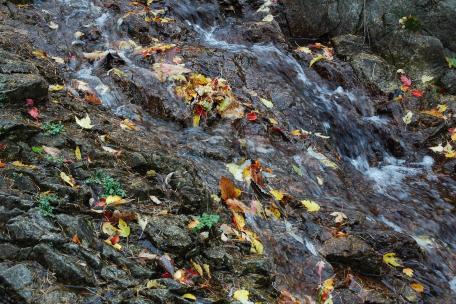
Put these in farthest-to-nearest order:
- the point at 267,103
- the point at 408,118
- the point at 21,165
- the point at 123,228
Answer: the point at 408,118, the point at 267,103, the point at 21,165, the point at 123,228

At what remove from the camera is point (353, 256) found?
4.70 m

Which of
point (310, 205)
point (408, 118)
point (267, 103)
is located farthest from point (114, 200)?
point (408, 118)

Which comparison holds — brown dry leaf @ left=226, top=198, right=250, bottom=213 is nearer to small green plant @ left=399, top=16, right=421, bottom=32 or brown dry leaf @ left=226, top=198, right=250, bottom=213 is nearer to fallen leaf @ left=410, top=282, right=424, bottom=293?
fallen leaf @ left=410, top=282, right=424, bottom=293

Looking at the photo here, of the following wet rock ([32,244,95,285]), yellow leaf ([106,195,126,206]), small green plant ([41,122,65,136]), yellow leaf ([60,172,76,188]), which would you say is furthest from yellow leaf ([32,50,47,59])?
wet rock ([32,244,95,285])

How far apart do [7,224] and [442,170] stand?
6805 millimetres

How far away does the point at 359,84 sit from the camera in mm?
9086

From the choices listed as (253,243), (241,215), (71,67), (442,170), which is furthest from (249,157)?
(442,170)

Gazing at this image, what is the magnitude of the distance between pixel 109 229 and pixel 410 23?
8.64 metres

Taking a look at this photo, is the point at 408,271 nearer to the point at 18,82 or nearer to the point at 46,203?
the point at 46,203

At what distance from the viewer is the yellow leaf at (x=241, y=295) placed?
11.5 ft

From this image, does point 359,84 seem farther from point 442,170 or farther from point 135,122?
point 135,122

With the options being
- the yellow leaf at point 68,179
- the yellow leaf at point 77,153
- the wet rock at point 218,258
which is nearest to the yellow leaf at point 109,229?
the yellow leaf at point 68,179

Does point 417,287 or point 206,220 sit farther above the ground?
point 206,220

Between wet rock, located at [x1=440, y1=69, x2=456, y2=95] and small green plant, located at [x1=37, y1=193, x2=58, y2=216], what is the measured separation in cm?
846
